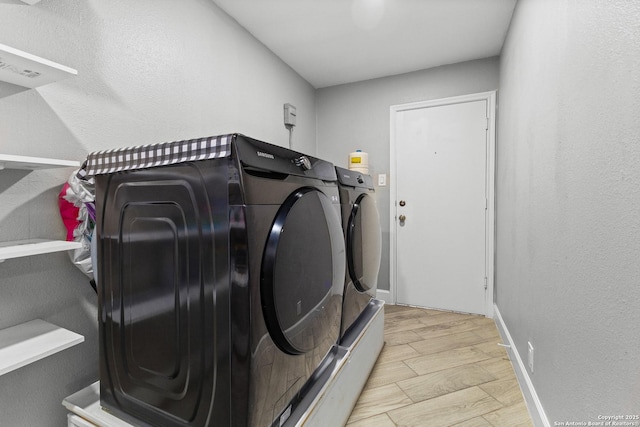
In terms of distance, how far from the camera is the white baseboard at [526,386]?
1.38 m

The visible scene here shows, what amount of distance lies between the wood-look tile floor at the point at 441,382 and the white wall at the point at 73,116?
1.35 m

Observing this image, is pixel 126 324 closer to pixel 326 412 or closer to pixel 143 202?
pixel 143 202

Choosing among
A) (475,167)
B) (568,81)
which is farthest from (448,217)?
(568,81)

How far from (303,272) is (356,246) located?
755 millimetres

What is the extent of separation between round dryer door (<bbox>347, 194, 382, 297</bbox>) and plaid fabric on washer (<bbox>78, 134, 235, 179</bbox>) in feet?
3.18

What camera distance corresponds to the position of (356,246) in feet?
5.62

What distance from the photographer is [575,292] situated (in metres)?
1.05

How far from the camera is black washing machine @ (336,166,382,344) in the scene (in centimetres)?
160

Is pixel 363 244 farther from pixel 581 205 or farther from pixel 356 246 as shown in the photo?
pixel 581 205

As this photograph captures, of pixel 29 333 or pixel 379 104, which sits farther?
pixel 379 104

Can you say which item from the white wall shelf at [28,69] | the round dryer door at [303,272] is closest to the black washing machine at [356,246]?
the round dryer door at [303,272]

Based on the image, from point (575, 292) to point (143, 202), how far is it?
1475 mm

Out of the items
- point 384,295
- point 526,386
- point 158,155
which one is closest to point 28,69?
point 158,155

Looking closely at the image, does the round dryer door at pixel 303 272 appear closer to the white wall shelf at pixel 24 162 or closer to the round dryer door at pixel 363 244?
the round dryer door at pixel 363 244
